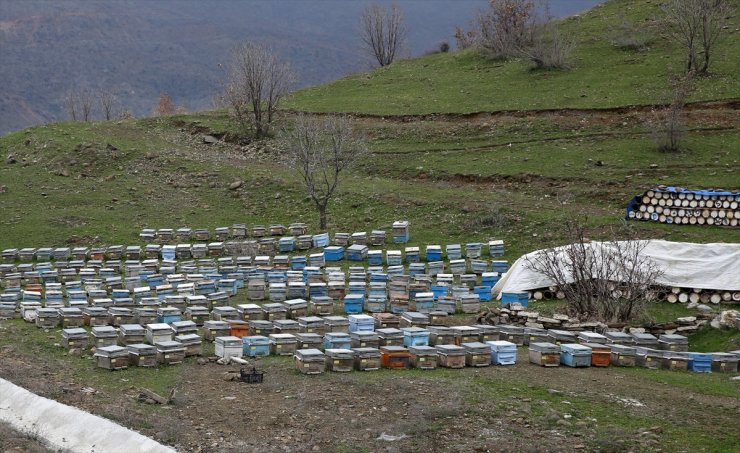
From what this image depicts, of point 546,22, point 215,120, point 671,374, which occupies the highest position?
point 546,22

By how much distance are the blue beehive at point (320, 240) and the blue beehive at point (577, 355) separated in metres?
19.4

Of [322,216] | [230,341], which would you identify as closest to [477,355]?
[230,341]

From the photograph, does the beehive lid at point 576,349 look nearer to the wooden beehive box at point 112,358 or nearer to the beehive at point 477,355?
the beehive at point 477,355

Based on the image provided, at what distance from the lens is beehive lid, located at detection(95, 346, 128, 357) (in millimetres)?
21344

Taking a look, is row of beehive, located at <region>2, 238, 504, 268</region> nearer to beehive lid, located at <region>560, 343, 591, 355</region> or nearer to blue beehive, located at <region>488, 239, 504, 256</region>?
blue beehive, located at <region>488, 239, 504, 256</region>

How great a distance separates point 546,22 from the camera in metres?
72.2

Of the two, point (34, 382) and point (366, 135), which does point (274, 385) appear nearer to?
point (34, 382)

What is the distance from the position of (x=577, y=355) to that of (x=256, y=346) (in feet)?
24.7

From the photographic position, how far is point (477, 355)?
21750 mm

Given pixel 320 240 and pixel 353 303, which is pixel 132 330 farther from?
pixel 320 240

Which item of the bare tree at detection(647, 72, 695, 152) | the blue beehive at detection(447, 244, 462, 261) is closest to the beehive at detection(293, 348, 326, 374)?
the blue beehive at detection(447, 244, 462, 261)

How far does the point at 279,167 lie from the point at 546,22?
1134 inches

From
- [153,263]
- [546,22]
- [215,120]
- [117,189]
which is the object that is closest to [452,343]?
[153,263]

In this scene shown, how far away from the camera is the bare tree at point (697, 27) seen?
55.8 m
